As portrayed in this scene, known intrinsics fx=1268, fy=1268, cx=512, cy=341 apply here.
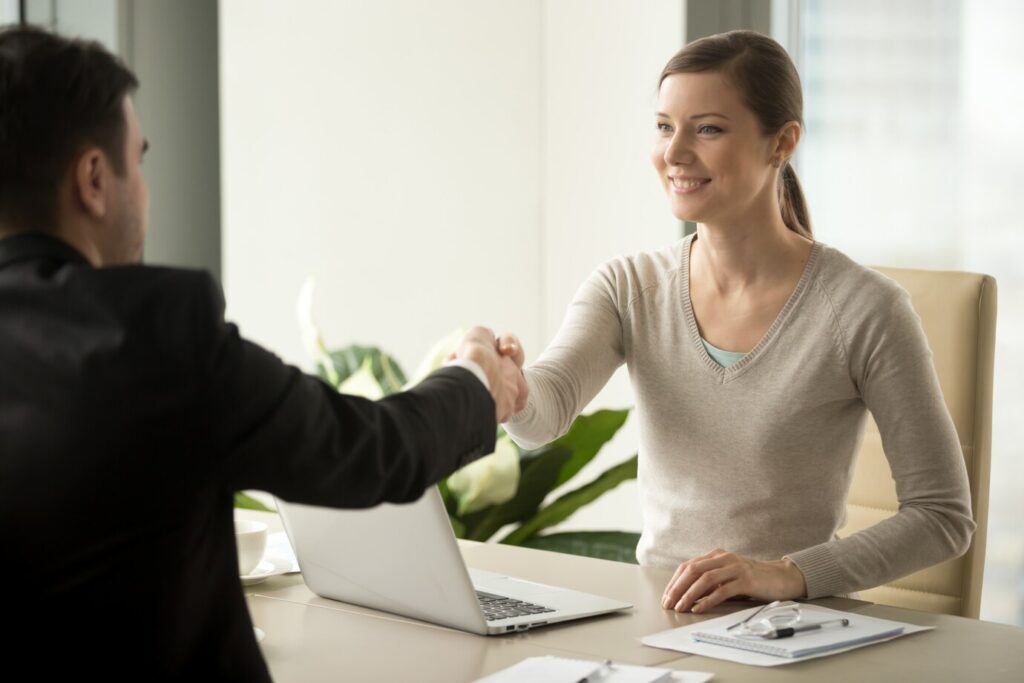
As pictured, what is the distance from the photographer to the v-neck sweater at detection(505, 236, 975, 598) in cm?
176

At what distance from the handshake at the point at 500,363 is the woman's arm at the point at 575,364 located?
76 millimetres

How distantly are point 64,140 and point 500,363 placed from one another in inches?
33.8

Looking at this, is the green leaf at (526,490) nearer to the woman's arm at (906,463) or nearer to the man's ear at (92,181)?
the woman's arm at (906,463)

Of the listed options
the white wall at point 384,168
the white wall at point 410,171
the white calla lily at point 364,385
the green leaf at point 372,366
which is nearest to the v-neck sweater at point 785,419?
the white calla lily at point 364,385

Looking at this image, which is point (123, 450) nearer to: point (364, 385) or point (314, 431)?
point (314, 431)

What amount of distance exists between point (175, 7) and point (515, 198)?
112cm

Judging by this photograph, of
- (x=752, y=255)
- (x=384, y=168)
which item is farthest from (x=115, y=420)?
(x=384, y=168)

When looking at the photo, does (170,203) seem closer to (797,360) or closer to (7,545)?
(797,360)

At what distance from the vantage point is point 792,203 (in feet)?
6.88

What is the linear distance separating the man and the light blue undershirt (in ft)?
3.23

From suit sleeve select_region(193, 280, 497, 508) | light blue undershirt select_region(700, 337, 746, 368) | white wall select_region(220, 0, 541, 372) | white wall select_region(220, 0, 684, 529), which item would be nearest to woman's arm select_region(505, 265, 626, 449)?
light blue undershirt select_region(700, 337, 746, 368)

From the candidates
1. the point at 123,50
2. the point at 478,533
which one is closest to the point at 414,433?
the point at 478,533

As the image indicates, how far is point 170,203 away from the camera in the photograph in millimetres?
3211

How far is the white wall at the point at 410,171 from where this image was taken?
12.0 feet
